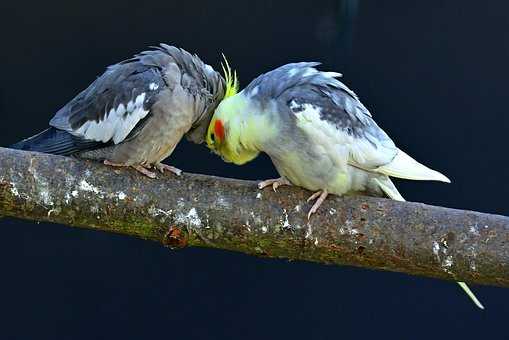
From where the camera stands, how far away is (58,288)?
444 cm

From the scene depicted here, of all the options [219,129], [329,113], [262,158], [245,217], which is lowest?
[262,158]

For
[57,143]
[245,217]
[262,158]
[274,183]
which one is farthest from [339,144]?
[262,158]

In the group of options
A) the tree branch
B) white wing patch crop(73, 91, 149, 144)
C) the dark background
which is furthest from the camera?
the dark background

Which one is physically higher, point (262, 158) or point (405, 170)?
point (405, 170)

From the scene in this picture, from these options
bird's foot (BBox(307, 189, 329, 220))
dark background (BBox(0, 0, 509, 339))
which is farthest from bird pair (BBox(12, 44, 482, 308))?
dark background (BBox(0, 0, 509, 339))

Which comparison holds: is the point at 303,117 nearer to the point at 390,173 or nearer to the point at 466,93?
the point at 390,173

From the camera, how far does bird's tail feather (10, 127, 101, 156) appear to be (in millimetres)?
3229

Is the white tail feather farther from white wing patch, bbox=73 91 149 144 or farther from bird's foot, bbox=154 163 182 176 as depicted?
white wing patch, bbox=73 91 149 144

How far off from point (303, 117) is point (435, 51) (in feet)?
4.62

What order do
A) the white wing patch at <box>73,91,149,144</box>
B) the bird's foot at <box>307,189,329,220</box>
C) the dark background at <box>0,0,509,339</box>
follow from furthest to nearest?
1. the dark background at <box>0,0,509,339</box>
2. the white wing patch at <box>73,91,149,144</box>
3. the bird's foot at <box>307,189,329,220</box>

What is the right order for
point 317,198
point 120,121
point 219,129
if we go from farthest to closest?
point 219,129 → point 120,121 → point 317,198

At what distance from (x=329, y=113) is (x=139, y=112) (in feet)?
2.24

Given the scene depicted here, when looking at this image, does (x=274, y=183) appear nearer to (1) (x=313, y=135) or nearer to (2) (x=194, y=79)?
(1) (x=313, y=135)

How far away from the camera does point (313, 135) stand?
9.86 ft
